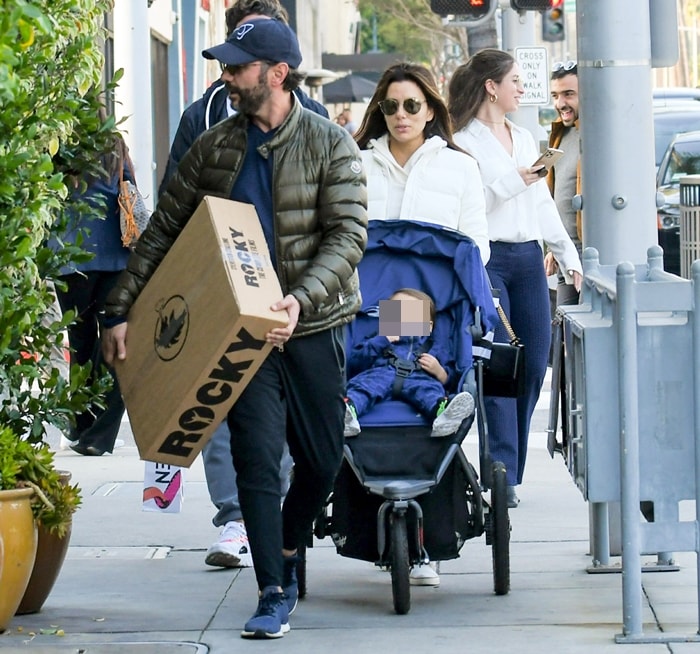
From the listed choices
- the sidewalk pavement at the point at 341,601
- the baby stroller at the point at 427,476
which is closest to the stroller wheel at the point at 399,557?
the baby stroller at the point at 427,476

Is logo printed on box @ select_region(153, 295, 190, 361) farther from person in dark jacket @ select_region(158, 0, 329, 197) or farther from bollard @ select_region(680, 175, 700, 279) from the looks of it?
bollard @ select_region(680, 175, 700, 279)

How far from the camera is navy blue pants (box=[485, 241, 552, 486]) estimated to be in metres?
7.69

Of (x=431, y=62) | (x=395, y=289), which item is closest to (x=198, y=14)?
(x=395, y=289)

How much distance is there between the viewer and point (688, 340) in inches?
211

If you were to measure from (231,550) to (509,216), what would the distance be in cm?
213

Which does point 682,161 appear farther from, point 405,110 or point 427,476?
point 427,476

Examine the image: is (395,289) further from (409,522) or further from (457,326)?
(409,522)

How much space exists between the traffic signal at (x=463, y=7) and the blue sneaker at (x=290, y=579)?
355 inches

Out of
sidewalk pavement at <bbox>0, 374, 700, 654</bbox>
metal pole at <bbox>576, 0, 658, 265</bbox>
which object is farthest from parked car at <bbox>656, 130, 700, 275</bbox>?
metal pole at <bbox>576, 0, 658, 265</bbox>

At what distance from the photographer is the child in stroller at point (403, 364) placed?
19.6 ft

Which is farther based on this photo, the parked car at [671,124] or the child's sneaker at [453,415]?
the parked car at [671,124]

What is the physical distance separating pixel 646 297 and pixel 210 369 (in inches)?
55.7

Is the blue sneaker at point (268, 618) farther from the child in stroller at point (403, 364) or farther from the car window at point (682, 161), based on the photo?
the car window at point (682, 161)

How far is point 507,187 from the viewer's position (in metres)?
7.56
